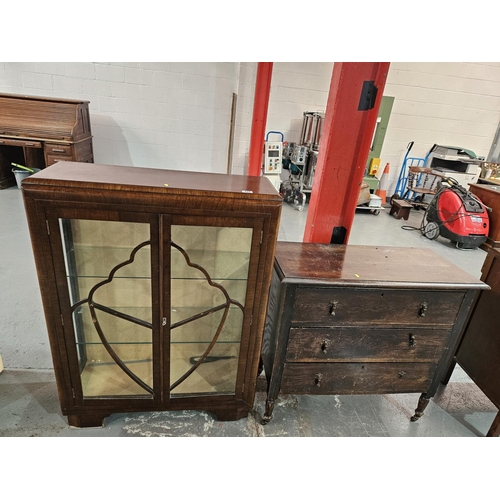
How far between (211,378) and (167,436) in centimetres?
34

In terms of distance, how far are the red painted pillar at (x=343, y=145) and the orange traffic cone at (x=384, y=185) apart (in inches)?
189

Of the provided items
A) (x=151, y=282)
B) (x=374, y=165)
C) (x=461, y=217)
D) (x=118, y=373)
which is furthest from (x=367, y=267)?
(x=374, y=165)

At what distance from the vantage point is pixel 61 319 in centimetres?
134

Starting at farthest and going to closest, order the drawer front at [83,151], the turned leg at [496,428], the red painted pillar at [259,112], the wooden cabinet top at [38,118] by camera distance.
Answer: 1. the drawer front at [83,151]
2. the wooden cabinet top at [38,118]
3. the red painted pillar at [259,112]
4. the turned leg at [496,428]

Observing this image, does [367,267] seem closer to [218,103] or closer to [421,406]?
[421,406]

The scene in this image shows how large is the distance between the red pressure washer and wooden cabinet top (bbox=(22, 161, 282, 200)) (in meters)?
3.71

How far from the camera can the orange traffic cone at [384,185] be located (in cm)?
615

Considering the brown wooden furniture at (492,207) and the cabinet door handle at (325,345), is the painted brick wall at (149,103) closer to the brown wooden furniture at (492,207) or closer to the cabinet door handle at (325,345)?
the brown wooden furniture at (492,207)

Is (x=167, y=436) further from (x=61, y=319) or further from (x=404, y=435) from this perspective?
(x=404, y=435)

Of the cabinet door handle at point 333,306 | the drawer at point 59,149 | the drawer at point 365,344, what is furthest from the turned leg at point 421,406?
the drawer at point 59,149

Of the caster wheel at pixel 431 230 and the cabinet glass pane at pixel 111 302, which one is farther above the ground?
the cabinet glass pane at pixel 111 302

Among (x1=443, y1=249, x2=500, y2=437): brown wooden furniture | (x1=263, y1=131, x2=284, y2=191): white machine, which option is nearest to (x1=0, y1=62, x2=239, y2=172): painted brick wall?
(x1=263, y1=131, x2=284, y2=191): white machine

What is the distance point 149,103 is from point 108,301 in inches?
169

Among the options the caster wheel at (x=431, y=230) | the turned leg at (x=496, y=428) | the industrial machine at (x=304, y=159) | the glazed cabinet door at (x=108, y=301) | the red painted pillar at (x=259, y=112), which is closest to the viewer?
the glazed cabinet door at (x=108, y=301)
